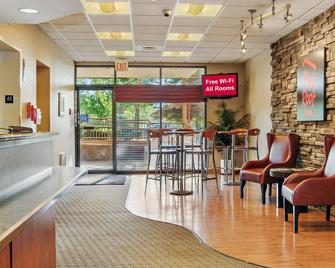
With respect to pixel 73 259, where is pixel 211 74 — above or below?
above

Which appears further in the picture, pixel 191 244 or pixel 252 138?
pixel 252 138

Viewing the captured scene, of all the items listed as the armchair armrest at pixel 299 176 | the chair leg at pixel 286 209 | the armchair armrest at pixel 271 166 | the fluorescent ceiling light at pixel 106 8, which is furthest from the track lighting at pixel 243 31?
the chair leg at pixel 286 209

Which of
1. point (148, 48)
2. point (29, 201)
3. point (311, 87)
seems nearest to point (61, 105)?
point (148, 48)

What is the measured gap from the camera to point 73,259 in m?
3.44

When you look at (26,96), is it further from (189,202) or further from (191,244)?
(191,244)

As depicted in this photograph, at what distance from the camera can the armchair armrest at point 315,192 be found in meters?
4.32

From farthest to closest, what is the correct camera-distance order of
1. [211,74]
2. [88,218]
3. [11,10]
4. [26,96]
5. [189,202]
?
[211,74] → [189,202] → [26,96] → [88,218] → [11,10]

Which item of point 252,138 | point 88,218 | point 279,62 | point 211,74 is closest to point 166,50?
point 211,74

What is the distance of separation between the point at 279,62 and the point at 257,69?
1518mm

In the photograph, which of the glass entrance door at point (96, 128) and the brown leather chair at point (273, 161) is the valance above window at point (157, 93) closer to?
the glass entrance door at point (96, 128)

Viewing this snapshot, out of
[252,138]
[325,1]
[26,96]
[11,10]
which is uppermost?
[325,1]

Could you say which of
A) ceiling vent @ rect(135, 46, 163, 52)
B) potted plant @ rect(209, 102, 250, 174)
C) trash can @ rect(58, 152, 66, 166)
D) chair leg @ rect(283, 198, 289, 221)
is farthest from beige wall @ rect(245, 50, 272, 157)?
trash can @ rect(58, 152, 66, 166)

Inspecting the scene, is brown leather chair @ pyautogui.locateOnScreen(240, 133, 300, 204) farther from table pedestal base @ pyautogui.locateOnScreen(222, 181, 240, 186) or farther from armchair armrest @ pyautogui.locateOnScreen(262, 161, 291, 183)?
table pedestal base @ pyautogui.locateOnScreen(222, 181, 240, 186)

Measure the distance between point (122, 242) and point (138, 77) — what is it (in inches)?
248
